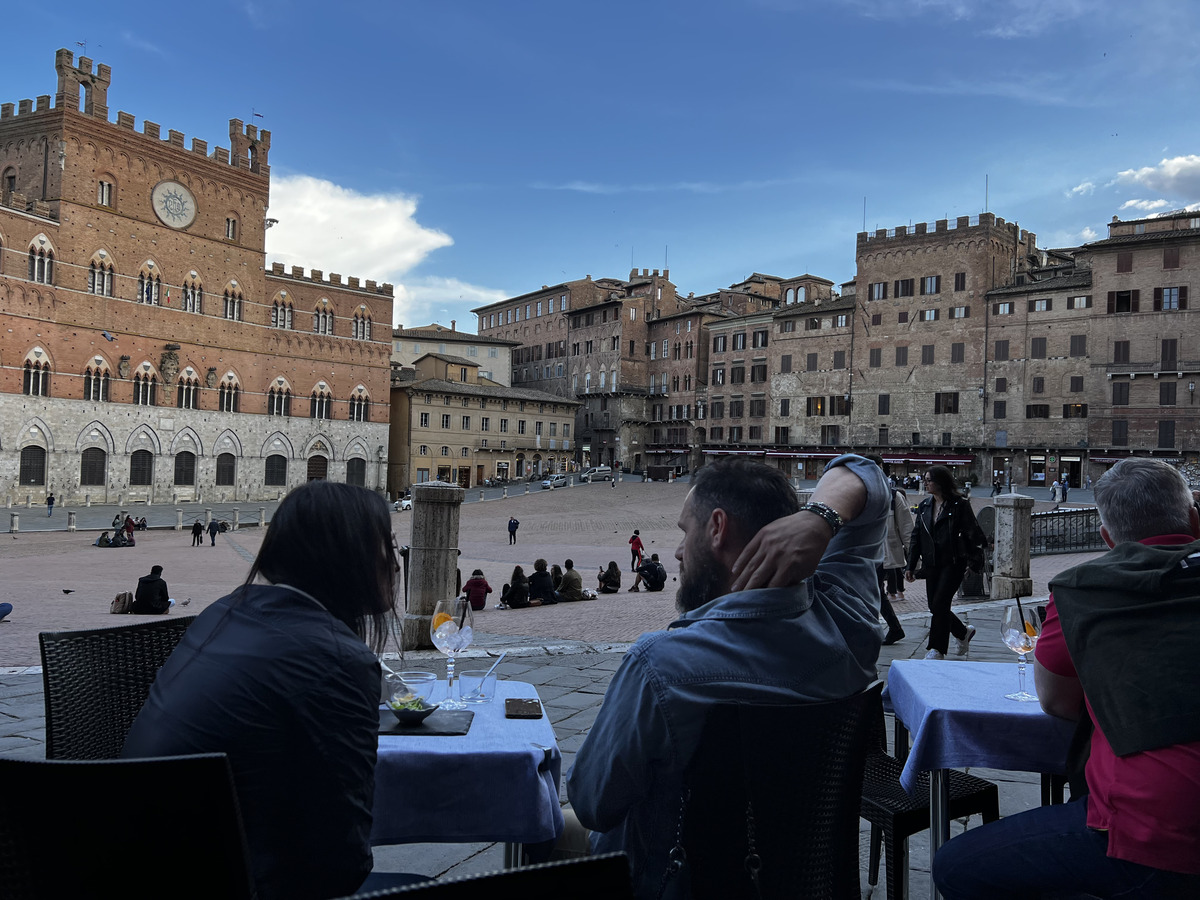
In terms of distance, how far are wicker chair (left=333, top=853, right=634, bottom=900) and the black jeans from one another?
659 cm

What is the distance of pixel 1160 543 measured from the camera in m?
2.15

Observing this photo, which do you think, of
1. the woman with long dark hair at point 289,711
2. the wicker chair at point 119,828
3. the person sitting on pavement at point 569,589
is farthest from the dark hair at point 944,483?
the person sitting on pavement at point 569,589

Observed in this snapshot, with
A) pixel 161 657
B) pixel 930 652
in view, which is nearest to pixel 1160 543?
pixel 161 657

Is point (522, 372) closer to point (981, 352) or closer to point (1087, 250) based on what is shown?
point (981, 352)

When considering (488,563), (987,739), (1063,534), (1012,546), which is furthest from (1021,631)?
(488,563)

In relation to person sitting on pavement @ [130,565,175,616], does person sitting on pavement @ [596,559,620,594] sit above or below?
below

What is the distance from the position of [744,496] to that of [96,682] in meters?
2.02

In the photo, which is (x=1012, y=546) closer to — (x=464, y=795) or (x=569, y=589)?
(x=569, y=589)

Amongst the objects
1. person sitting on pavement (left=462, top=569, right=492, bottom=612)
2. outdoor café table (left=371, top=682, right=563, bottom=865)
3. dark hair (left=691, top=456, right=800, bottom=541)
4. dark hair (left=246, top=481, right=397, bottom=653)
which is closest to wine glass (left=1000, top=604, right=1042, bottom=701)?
dark hair (left=691, top=456, right=800, bottom=541)

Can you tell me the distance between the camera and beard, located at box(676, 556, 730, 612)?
1.92m

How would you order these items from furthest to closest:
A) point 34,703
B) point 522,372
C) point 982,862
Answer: point 522,372 → point 34,703 → point 982,862

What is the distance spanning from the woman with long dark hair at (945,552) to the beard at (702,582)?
558 cm

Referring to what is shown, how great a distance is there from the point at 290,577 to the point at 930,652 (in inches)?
244

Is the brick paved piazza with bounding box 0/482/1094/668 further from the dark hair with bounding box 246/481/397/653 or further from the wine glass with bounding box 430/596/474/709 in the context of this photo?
the dark hair with bounding box 246/481/397/653
